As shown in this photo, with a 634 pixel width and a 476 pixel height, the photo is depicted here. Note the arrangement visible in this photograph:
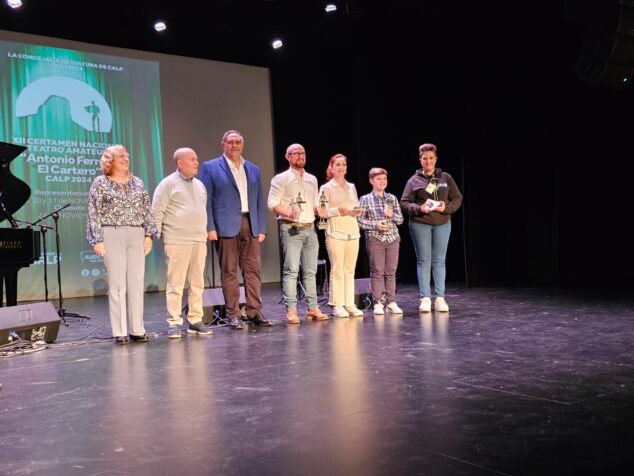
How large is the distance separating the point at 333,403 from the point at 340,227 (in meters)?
2.67

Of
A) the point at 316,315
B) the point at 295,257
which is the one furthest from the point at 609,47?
the point at 316,315

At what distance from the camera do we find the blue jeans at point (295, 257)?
468 cm

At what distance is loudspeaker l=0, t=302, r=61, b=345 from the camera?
382cm

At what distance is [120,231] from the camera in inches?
155

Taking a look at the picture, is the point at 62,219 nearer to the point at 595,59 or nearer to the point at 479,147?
the point at 479,147

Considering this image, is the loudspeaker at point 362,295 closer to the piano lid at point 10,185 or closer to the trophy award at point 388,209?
the trophy award at point 388,209

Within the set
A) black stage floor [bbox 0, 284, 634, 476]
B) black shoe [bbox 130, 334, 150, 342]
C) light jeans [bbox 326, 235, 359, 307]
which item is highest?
light jeans [bbox 326, 235, 359, 307]

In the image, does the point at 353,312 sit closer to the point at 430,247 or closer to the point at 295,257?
the point at 295,257

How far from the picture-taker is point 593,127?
6957 mm

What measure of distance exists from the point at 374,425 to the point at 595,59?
540 cm

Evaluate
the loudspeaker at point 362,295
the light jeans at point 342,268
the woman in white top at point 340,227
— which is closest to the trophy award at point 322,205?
the woman in white top at point 340,227

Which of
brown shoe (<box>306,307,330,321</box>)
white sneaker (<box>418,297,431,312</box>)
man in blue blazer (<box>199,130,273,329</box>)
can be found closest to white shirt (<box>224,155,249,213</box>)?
man in blue blazer (<box>199,130,273,329</box>)

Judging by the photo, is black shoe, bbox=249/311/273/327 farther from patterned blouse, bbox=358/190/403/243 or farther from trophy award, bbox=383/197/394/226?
trophy award, bbox=383/197/394/226

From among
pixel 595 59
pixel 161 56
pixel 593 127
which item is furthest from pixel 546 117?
pixel 161 56
